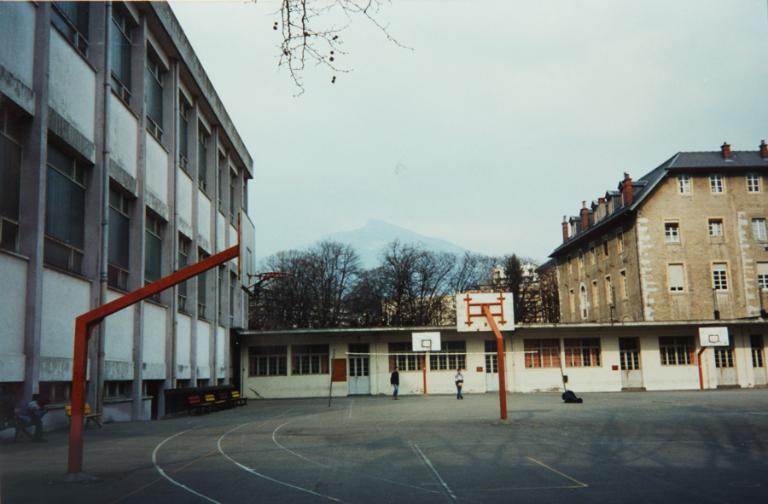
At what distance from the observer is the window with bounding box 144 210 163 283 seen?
1008 inches

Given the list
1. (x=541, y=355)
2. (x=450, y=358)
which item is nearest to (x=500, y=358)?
(x=450, y=358)

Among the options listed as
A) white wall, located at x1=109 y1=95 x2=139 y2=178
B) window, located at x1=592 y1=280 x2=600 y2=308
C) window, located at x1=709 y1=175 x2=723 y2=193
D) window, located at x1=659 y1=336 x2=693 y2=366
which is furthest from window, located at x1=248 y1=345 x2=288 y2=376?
window, located at x1=709 y1=175 x2=723 y2=193

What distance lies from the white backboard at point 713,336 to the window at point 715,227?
326 inches

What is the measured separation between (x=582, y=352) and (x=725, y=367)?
890 centimetres

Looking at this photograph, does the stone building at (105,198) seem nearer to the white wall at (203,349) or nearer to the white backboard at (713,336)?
the white wall at (203,349)

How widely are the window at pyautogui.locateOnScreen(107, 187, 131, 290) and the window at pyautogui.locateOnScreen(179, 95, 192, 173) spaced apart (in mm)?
7625

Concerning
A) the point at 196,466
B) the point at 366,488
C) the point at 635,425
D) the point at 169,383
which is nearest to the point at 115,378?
the point at 169,383

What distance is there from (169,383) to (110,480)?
56.7ft

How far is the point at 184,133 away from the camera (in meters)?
31.8

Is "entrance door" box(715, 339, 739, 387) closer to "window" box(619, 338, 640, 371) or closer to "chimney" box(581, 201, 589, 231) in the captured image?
"window" box(619, 338, 640, 371)

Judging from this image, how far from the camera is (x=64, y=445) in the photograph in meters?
14.9

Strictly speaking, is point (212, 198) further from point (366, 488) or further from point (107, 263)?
point (366, 488)

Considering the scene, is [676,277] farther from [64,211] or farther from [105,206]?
[64,211]

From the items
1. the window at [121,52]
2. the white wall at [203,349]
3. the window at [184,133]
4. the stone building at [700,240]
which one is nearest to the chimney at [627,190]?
the stone building at [700,240]
